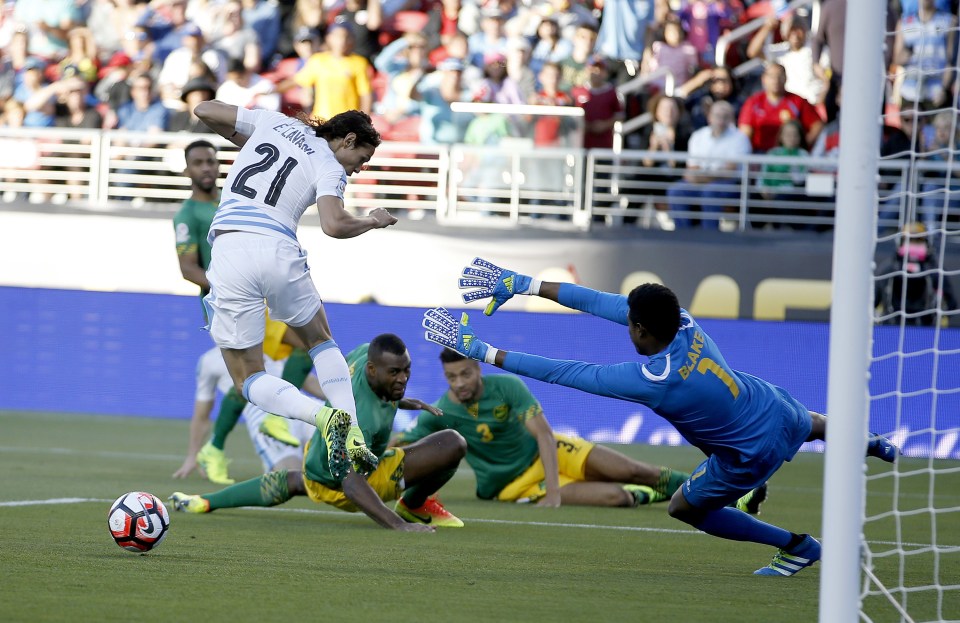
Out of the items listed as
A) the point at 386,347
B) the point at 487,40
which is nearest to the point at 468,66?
the point at 487,40

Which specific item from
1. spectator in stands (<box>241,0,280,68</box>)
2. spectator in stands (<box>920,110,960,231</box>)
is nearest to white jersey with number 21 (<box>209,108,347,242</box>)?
spectator in stands (<box>920,110,960,231</box>)

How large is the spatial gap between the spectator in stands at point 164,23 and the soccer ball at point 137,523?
14.1 metres

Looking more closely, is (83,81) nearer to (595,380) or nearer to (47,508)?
(47,508)

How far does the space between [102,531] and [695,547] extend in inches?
121

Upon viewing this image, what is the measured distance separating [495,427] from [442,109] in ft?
28.6

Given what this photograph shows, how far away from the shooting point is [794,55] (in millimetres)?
18000

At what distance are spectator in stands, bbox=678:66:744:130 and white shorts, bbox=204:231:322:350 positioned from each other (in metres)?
10.7

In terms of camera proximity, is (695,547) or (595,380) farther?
(695,547)

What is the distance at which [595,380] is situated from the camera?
578 centimetres

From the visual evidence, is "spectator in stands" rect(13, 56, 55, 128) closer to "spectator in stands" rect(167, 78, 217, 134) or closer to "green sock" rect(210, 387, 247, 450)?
"spectator in stands" rect(167, 78, 217, 134)

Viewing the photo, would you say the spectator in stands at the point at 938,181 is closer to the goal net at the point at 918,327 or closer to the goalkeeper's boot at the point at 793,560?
the goal net at the point at 918,327

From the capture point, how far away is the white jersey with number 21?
271 inches

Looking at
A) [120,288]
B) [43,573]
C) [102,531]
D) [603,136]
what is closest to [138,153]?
[120,288]

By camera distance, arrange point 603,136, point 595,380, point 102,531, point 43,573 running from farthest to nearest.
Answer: point 603,136 < point 102,531 < point 595,380 < point 43,573
